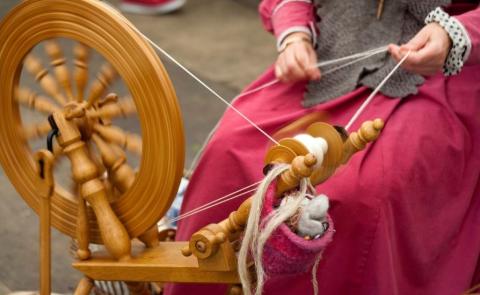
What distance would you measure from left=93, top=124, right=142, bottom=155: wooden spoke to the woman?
0.81 ft

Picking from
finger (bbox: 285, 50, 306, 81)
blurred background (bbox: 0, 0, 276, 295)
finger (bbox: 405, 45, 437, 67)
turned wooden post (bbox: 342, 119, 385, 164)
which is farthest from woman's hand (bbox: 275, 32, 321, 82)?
blurred background (bbox: 0, 0, 276, 295)

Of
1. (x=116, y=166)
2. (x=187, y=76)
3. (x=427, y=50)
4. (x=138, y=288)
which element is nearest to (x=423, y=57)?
(x=427, y=50)

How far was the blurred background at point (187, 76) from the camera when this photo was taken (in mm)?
2160

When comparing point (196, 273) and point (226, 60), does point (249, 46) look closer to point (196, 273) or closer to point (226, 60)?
point (226, 60)

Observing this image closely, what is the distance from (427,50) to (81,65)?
1.94 feet

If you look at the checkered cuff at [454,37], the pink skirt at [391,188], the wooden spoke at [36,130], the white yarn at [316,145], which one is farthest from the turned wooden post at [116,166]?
the checkered cuff at [454,37]

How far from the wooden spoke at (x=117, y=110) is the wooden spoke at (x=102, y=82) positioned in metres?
0.02

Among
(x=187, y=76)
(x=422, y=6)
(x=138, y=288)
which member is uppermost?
(x=422, y=6)

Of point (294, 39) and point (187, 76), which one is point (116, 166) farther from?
point (187, 76)

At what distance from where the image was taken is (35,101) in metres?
1.33

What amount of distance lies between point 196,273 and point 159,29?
9.01ft

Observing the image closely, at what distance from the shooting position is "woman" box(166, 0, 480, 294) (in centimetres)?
133

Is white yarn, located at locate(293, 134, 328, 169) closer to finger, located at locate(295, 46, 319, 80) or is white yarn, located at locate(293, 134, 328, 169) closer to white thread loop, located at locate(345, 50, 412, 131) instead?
white thread loop, located at locate(345, 50, 412, 131)

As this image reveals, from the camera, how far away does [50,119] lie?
1270 millimetres
